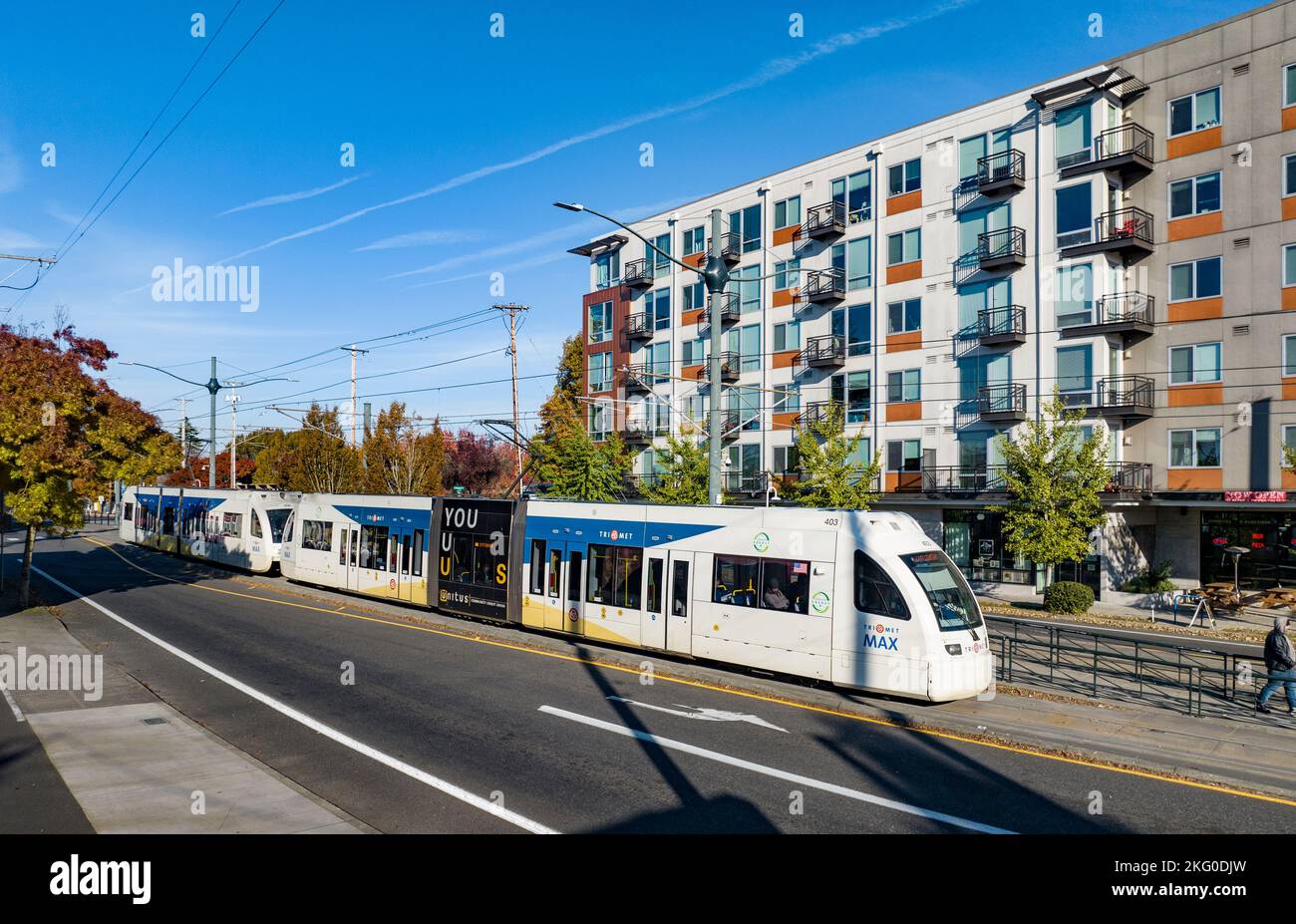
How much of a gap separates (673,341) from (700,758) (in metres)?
39.7

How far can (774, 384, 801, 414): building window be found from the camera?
141 feet

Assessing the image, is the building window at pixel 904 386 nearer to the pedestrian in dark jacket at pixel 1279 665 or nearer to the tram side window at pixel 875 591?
the pedestrian in dark jacket at pixel 1279 665

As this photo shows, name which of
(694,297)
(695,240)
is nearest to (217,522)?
(694,297)

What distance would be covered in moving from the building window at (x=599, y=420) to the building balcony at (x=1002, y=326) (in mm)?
23738

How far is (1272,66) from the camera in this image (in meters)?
29.9

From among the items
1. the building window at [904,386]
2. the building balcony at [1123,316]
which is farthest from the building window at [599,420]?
the building balcony at [1123,316]

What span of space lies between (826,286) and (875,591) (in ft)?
96.7

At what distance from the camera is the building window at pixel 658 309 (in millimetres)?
50188

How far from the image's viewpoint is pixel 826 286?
4131 cm

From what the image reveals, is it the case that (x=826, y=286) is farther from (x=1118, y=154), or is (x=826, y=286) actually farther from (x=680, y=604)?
(x=680, y=604)

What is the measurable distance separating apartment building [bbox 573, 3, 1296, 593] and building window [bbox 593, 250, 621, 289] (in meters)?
13.4
